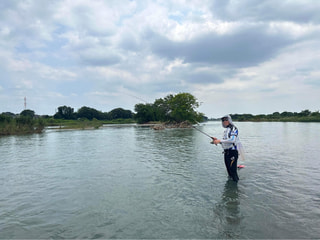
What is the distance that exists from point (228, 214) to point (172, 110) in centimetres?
9737

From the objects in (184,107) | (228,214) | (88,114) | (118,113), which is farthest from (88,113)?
(228,214)

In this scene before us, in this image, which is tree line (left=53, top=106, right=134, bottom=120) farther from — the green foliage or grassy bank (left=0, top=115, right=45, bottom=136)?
grassy bank (left=0, top=115, right=45, bottom=136)

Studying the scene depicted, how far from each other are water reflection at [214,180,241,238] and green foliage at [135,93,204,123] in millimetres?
70561

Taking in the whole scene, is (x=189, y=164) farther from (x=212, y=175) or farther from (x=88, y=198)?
(x=88, y=198)

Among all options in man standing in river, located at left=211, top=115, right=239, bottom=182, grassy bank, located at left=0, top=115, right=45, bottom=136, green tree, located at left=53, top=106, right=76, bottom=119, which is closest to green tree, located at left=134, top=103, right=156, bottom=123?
green tree, located at left=53, top=106, right=76, bottom=119

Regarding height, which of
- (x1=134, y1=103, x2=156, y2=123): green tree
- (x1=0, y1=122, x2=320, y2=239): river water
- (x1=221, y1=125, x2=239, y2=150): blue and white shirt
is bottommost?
(x1=0, y1=122, x2=320, y2=239): river water

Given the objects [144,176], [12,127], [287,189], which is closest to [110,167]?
[144,176]

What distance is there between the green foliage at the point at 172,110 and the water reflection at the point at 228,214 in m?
70.6

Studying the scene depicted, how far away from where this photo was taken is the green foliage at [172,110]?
9312cm

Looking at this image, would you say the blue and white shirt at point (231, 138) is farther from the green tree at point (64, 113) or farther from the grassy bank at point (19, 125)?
the green tree at point (64, 113)

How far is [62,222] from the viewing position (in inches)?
230

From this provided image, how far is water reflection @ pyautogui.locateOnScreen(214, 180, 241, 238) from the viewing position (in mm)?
5145

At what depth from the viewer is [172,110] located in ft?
338

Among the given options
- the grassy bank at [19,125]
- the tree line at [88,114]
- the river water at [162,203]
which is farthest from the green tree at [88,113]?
the river water at [162,203]
